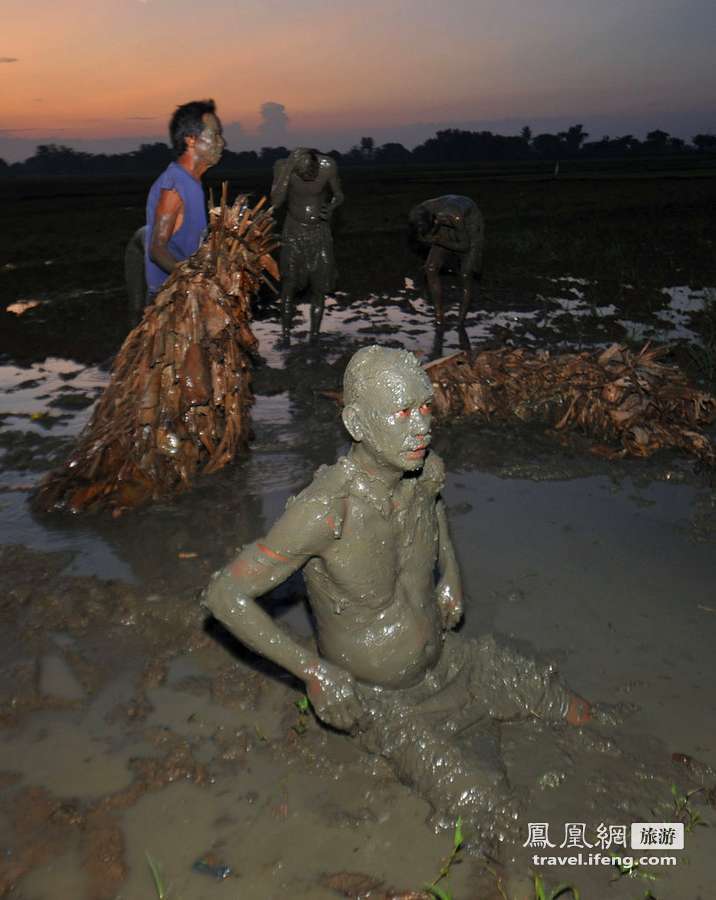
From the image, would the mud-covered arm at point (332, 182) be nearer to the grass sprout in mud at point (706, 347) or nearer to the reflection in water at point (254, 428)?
the reflection in water at point (254, 428)

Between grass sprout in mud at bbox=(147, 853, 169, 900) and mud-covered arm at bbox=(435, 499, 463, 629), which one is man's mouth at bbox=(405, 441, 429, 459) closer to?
mud-covered arm at bbox=(435, 499, 463, 629)

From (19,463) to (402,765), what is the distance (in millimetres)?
4202

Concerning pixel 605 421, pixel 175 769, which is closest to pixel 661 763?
pixel 175 769

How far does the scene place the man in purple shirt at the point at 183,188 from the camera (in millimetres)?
5141

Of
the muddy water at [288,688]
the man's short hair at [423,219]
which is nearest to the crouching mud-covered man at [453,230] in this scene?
the man's short hair at [423,219]

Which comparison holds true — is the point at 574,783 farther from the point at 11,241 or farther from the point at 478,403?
the point at 11,241

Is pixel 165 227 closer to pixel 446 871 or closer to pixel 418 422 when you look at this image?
pixel 418 422

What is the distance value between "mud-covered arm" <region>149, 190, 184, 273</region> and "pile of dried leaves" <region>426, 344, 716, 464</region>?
221cm

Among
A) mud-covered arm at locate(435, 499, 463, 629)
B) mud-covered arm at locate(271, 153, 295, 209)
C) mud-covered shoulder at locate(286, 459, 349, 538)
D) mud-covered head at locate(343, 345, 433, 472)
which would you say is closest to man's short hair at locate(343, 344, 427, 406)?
mud-covered head at locate(343, 345, 433, 472)

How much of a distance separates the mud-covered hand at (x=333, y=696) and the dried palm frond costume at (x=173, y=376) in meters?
2.79

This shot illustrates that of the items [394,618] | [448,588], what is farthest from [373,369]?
[448,588]

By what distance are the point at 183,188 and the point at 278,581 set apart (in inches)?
134

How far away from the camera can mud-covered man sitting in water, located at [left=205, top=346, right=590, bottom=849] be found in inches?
101

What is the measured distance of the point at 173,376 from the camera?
5.14 m
